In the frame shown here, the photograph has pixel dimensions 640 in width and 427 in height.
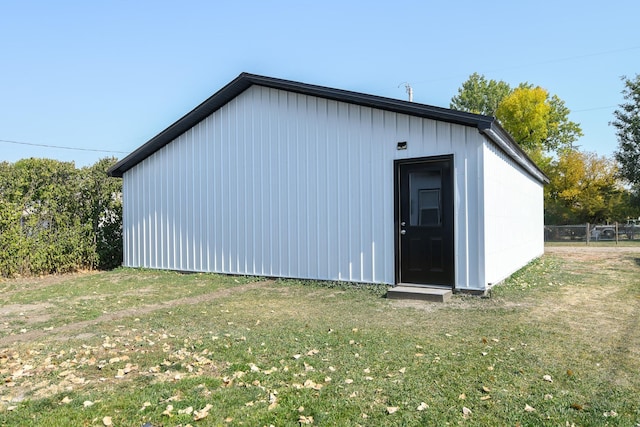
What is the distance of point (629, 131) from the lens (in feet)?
89.4

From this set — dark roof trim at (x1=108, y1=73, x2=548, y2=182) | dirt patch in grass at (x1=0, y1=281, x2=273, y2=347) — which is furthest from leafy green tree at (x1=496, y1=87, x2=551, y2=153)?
dirt patch in grass at (x1=0, y1=281, x2=273, y2=347)

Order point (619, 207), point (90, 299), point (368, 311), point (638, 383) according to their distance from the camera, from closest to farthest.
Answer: point (638, 383)
point (368, 311)
point (90, 299)
point (619, 207)

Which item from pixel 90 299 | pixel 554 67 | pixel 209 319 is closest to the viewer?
pixel 209 319

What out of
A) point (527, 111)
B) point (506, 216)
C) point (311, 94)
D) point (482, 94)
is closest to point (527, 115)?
point (527, 111)

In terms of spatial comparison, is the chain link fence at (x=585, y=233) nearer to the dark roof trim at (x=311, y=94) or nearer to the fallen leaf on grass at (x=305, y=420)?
the dark roof trim at (x=311, y=94)

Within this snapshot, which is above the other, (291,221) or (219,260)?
(291,221)

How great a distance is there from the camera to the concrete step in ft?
22.9

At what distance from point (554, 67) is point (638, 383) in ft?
89.7

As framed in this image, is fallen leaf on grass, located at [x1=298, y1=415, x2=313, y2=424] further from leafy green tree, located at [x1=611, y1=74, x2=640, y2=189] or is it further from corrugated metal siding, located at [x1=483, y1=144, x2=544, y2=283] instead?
leafy green tree, located at [x1=611, y1=74, x2=640, y2=189]

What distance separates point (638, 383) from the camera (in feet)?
10.9

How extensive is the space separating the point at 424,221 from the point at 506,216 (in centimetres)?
252

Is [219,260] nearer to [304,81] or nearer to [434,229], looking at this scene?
[304,81]

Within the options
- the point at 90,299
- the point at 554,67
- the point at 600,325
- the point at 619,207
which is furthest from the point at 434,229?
the point at 619,207

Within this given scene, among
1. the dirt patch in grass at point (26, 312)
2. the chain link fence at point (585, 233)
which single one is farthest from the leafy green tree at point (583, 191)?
the dirt patch in grass at point (26, 312)
